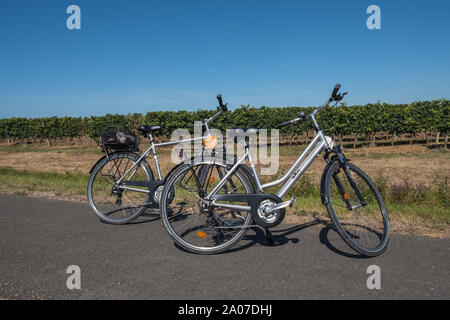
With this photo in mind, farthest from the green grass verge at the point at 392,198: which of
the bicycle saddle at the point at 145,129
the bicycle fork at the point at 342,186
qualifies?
the bicycle saddle at the point at 145,129

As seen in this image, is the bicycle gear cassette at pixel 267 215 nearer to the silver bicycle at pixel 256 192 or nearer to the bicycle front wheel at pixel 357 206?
the silver bicycle at pixel 256 192

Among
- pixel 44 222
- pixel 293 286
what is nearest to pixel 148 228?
pixel 44 222

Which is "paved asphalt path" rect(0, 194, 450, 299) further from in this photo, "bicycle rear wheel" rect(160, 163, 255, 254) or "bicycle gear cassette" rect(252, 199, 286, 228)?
"bicycle gear cassette" rect(252, 199, 286, 228)

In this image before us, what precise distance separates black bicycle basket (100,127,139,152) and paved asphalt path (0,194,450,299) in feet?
3.95

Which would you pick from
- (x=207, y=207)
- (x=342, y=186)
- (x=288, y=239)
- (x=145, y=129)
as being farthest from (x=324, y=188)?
(x=145, y=129)

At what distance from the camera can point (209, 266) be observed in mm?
3359

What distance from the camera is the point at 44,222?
4.93 m

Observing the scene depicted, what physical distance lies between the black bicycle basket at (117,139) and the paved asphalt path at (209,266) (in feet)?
3.95

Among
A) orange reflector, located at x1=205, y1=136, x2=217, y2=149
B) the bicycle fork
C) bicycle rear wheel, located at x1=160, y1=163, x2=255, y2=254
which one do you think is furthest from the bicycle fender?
orange reflector, located at x1=205, y1=136, x2=217, y2=149

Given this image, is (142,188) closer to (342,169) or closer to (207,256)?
(207,256)

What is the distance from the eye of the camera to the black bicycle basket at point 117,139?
4930mm

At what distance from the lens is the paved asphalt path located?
110 inches
